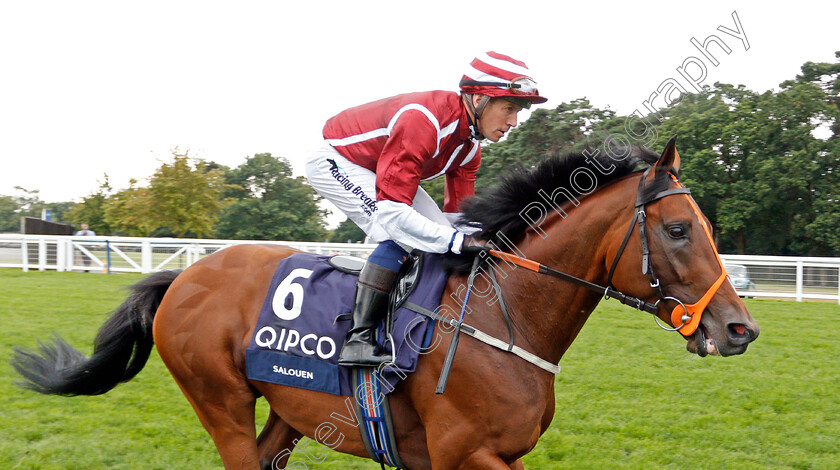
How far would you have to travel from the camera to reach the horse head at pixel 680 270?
225 centimetres

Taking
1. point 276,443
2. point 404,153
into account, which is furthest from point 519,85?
point 276,443

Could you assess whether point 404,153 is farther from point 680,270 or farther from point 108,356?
point 108,356

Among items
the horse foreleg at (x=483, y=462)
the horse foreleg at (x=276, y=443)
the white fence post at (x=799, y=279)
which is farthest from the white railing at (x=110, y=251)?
the horse foreleg at (x=483, y=462)

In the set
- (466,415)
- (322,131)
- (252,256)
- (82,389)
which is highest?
(322,131)

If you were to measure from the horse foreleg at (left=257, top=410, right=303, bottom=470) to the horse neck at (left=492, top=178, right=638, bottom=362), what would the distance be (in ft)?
5.27

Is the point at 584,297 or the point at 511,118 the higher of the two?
the point at 511,118

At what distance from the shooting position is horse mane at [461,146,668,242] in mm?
2711

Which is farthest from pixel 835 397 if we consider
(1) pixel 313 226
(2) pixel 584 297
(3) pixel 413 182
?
(1) pixel 313 226

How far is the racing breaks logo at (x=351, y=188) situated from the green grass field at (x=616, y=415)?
1.67 meters

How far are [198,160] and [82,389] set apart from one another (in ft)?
82.4

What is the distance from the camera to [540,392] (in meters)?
2.60

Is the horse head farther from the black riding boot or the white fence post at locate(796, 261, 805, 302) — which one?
the white fence post at locate(796, 261, 805, 302)

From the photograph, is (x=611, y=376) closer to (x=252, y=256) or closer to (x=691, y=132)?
(x=252, y=256)

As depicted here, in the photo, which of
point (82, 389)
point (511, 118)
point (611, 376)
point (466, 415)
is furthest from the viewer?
point (611, 376)
